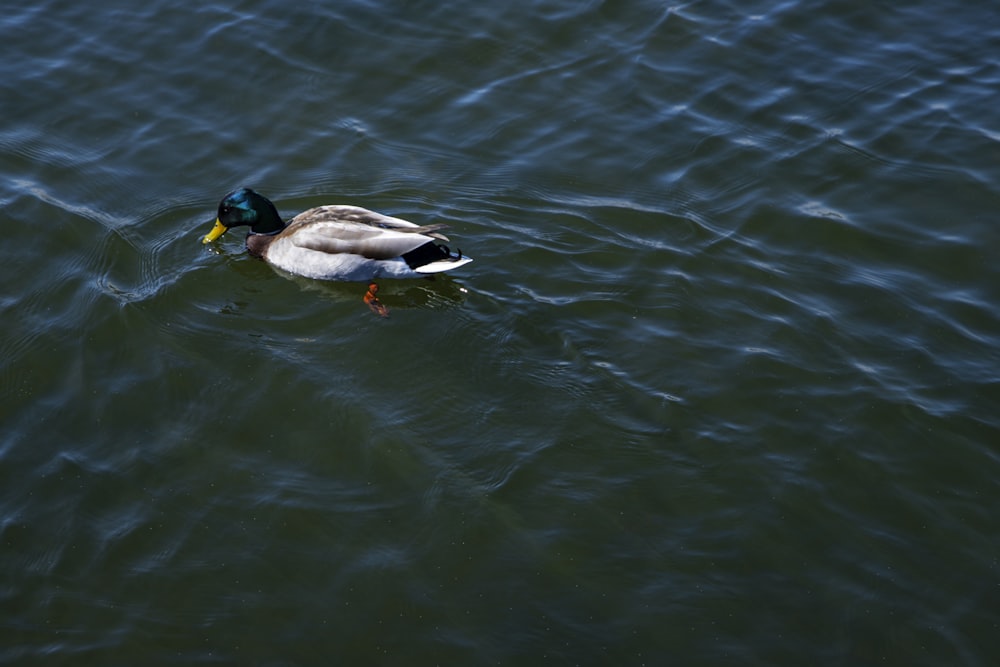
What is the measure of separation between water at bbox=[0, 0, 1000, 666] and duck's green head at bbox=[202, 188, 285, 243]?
0.91 ft

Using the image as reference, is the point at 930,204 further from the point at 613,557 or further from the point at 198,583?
the point at 198,583

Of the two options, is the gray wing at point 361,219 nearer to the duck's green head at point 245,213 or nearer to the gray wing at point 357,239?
the gray wing at point 357,239

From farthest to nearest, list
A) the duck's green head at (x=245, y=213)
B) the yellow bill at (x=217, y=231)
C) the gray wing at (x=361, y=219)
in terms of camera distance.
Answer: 1. the yellow bill at (x=217, y=231)
2. the duck's green head at (x=245, y=213)
3. the gray wing at (x=361, y=219)

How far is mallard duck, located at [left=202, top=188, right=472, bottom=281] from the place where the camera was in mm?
8898

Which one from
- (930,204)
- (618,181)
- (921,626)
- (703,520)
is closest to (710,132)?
(618,181)

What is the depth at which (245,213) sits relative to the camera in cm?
943

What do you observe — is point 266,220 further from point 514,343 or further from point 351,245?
point 514,343

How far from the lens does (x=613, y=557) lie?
662 cm

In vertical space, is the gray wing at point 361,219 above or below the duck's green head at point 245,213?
above

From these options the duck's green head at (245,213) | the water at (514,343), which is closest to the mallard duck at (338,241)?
the duck's green head at (245,213)

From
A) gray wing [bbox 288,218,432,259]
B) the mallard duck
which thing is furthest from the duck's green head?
gray wing [bbox 288,218,432,259]

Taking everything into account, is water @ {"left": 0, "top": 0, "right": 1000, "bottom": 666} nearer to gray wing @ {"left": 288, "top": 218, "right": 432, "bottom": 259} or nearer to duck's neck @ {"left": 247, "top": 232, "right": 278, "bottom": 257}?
duck's neck @ {"left": 247, "top": 232, "right": 278, "bottom": 257}

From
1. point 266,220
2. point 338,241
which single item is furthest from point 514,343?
point 266,220

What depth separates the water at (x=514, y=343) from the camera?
252 inches
